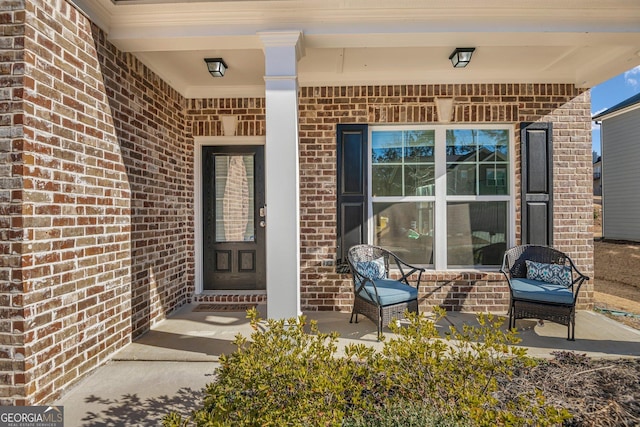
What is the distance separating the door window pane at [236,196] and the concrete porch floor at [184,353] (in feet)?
3.57

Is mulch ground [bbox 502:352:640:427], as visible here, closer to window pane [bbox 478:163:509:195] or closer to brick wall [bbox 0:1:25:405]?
window pane [bbox 478:163:509:195]

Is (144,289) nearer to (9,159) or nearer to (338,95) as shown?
(9,159)

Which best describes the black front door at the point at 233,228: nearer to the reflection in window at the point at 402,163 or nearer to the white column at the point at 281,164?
the reflection in window at the point at 402,163

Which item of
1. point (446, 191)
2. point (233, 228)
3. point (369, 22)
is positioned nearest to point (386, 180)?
point (446, 191)

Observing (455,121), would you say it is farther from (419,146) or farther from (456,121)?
(419,146)

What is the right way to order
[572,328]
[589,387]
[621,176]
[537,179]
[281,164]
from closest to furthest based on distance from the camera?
[589,387] → [281,164] → [572,328] → [537,179] → [621,176]

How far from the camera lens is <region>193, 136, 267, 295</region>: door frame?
4.65 metres

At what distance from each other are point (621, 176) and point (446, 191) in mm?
10065

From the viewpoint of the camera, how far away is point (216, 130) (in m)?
4.59

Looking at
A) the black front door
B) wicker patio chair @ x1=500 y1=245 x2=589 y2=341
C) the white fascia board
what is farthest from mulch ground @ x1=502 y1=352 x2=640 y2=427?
the white fascia board

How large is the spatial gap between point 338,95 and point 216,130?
170 cm

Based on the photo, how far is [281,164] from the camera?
9.54ft

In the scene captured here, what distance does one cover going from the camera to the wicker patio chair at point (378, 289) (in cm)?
339

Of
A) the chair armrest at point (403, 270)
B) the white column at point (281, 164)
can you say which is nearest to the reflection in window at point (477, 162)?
the chair armrest at point (403, 270)
